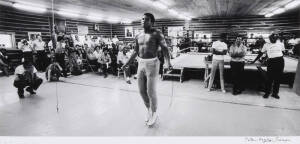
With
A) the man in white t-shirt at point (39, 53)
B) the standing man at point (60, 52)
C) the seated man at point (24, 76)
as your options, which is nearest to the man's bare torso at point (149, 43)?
the seated man at point (24, 76)

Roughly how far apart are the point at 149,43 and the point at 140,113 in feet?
4.51

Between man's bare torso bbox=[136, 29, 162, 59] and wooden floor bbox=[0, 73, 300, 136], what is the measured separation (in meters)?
1.08

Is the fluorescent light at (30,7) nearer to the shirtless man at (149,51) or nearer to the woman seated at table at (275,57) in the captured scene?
the shirtless man at (149,51)

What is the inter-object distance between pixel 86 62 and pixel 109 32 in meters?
3.87

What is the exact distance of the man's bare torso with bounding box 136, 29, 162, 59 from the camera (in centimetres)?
272

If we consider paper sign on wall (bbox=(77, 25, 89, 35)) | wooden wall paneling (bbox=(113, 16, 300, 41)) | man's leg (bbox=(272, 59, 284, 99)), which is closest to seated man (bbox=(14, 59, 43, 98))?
man's leg (bbox=(272, 59, 284, 99))

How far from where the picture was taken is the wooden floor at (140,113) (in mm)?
2812

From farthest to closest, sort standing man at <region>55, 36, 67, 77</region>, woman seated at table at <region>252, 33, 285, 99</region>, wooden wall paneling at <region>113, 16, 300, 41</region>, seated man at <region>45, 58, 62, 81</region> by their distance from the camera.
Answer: wooden wall paneling at <region>113, 16, 300, 41</region> → standing man at <region>55, 36, 67, 77</region> → seated man at <region>45, 58, 62, 81</region> → woman seated at table at <region>252, 33, 285, 99</region>

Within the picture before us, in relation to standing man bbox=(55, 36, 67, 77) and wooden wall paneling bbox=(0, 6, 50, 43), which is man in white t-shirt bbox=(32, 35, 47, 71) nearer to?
wooden wall paneling bbox=(0, 6, 50, 43)

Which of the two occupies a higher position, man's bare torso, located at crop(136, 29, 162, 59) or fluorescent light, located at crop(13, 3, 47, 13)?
fluorescent light, located at crop(13, 3, 47, 13)

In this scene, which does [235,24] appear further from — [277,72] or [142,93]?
[142,93]

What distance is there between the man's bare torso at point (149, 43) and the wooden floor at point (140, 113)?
108 cm
